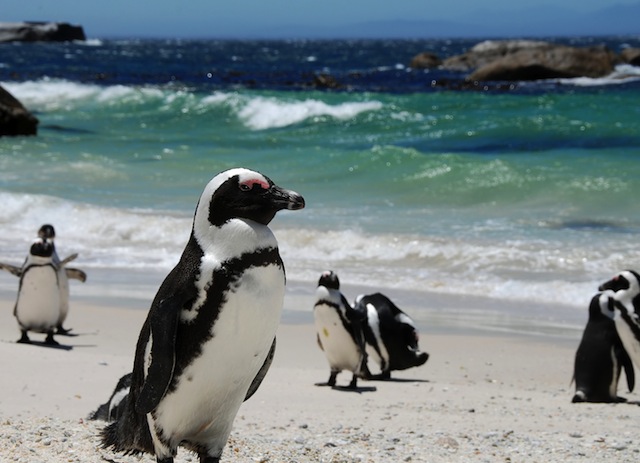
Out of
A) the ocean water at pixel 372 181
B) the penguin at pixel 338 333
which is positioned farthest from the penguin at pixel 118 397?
the ocean water at pixel 372 181

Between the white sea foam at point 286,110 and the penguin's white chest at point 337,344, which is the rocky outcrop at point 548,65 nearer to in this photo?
the white sea foam at point 286,110

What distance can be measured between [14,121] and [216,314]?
70.9 ft

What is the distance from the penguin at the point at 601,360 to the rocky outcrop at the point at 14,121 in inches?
737

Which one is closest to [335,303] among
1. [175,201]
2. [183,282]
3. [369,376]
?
[369,376]

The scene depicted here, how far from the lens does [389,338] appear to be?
7473mm

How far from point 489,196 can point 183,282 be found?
13723 mm

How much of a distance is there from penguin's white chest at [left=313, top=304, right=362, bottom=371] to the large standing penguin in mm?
3535

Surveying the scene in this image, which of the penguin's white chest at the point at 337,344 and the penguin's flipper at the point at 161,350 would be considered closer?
the penguin's flipper at the point at 161,350

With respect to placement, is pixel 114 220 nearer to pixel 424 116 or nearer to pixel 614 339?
pixel 614 339

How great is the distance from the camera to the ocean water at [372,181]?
38.0ft

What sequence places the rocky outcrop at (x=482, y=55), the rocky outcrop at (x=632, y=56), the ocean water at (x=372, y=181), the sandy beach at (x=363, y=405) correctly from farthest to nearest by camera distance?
the rocky outcrop at (x=482, y=55)
the rocky outcrop at (x=632, y=56)
the ocean water at (x=372, y=181)
the sandy beach at (x=363, y=405)

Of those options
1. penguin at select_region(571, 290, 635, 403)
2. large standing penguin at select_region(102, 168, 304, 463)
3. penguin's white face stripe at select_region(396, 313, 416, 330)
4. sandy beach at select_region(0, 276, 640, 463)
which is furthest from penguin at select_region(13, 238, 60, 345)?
large standing penguin at select_region(102, 168, 304, 463)

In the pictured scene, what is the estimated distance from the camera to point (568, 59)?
1673 inches

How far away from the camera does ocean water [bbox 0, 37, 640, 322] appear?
11586 mm
